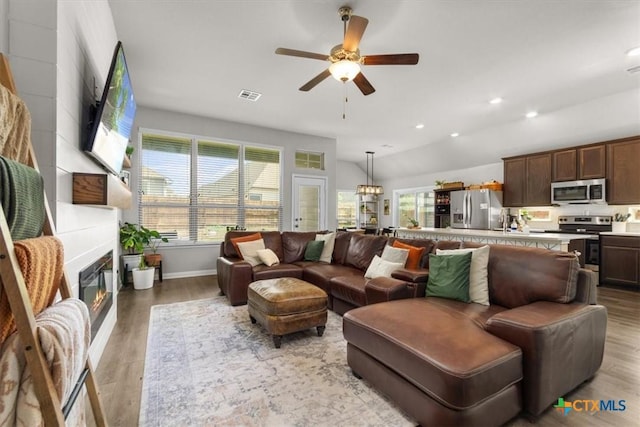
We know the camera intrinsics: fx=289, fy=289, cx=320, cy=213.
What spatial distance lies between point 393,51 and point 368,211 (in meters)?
7.21

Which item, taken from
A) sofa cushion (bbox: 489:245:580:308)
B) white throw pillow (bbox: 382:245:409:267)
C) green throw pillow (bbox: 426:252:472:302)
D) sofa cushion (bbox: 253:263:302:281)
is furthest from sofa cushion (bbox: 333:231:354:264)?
sofa cushion (bbox: 489:245:580:308)

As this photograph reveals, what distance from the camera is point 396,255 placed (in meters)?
3.13

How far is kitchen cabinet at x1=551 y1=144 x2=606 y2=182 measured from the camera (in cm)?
500

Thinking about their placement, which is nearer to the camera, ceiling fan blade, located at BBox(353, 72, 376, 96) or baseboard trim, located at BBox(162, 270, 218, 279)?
ceiling fan blade, located at BBox(353, 72, 376, 96)

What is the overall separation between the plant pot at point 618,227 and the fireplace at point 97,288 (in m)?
7.41

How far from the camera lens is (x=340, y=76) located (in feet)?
8.69

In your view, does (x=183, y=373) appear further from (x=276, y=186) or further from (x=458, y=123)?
(x=458, y=123)

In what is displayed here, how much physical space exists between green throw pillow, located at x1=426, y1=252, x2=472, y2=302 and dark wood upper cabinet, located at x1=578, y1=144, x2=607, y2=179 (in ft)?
14.9

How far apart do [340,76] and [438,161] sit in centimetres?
597

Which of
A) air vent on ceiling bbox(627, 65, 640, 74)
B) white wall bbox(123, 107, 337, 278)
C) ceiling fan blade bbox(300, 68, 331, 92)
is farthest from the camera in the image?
white wall bbox(123, 107, 337, 278)

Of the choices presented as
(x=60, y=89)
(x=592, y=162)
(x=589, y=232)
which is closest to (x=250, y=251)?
(x=60, y=89)

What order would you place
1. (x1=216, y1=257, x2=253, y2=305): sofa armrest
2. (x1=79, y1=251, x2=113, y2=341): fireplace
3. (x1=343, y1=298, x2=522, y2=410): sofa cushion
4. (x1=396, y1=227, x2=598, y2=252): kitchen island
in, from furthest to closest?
(x1=396, y1=227, x2=598, y2=252): kitchen island
(x1=216, y1=257, x2=253, y2=305): sofa armrest
(x1=79, y1=251, x2=113, y2=341): fireplace
(x1=343, y1=298, x2=522, y2=410): sofa cushion

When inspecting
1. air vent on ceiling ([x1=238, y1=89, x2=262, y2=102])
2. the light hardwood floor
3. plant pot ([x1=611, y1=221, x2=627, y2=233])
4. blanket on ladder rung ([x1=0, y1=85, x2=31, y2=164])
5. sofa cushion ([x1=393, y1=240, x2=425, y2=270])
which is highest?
air vent on ceiling ([x1=238, y1=89, x2=262, y2=102])

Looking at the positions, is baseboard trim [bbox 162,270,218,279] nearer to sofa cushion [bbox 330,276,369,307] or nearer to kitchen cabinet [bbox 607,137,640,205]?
sofa cushion [bbox 330,276,369,307]
